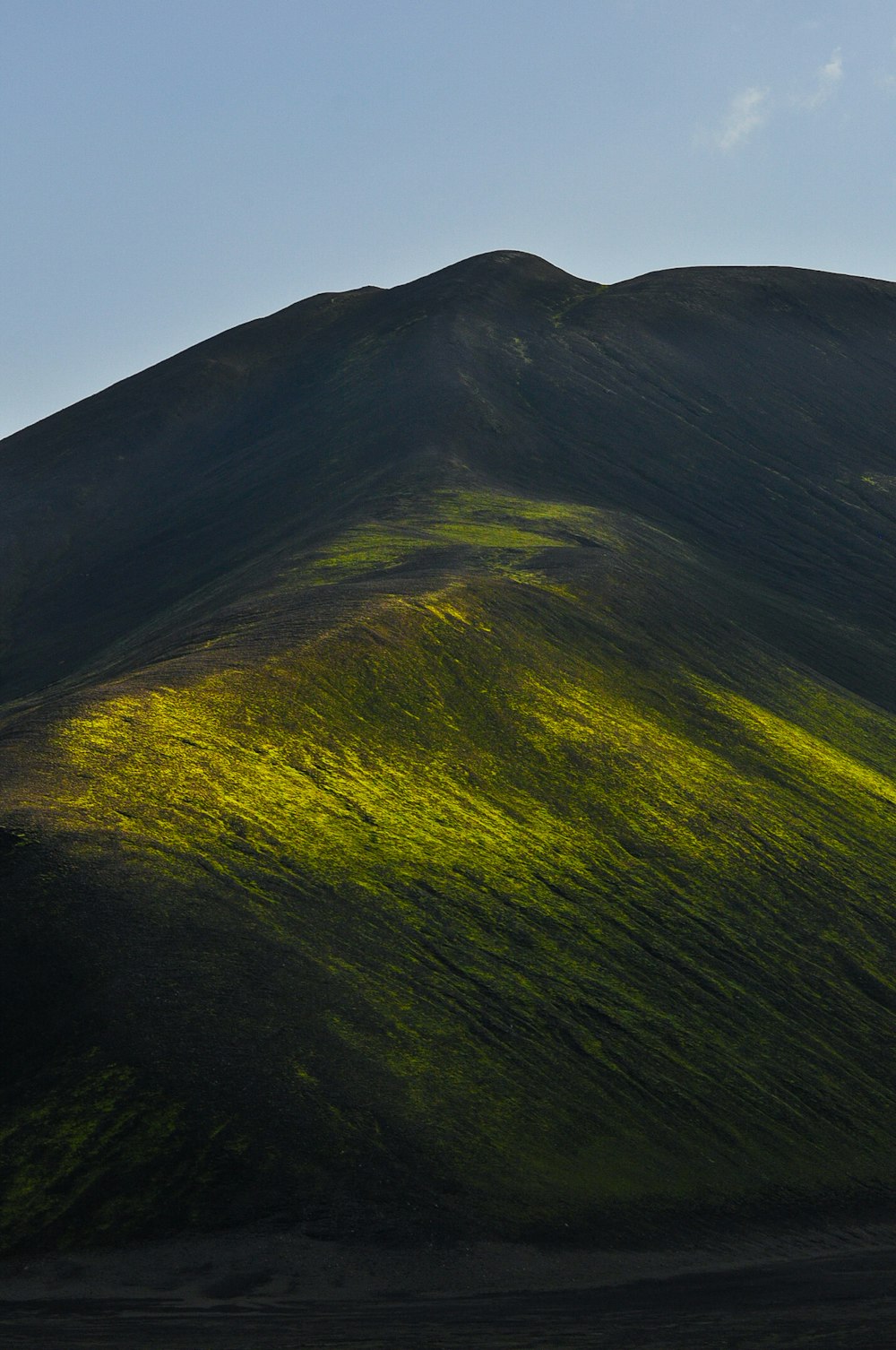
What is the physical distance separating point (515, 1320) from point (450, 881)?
15454mm

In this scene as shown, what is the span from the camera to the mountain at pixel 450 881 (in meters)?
27.6

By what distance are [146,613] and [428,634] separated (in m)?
36.9

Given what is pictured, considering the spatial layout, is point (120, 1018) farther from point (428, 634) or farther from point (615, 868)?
point (428, 634)

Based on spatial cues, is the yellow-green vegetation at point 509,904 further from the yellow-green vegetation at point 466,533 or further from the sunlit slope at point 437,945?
the yellow-green vegetation at point 466,533

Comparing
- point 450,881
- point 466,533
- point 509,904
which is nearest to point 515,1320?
point 509,904

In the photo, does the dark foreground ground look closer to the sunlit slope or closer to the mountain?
→ the mountain

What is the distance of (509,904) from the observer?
38.4 meters

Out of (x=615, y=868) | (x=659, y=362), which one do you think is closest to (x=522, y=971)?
(x=615, y=868)

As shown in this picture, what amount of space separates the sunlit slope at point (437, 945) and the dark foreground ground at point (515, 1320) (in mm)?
2080

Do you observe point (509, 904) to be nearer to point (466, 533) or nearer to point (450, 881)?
point (450, 881)

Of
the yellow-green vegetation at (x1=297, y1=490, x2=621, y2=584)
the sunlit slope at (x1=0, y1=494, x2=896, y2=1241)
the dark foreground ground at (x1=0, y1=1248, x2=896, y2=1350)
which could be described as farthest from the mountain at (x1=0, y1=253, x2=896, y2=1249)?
the dark foreground ground at (x1=0, y1=1248, x2=896, y2=1350)

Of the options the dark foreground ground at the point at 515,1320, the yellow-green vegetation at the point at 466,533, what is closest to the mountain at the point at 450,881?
the yellow-green vegetation at the point at 466,533

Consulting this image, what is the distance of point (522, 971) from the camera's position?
3562 cm

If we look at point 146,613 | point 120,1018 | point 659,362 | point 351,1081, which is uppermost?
point 659,362
